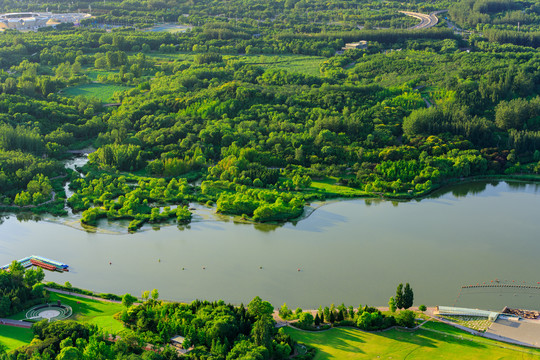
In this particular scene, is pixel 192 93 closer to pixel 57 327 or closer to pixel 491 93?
pixel 491 93

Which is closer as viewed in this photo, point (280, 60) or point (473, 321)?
point (473, 321)

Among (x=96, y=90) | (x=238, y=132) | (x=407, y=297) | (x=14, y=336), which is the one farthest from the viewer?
(x=96, y=90)

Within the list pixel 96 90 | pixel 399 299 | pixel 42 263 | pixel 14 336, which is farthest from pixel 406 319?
pixel 96 90

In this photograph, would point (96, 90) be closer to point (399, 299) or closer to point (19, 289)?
point (19, 289)

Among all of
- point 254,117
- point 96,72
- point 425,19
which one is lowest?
point 254,117

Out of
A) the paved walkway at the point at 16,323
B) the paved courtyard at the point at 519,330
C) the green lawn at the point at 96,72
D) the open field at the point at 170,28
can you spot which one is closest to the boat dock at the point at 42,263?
the paved walkway at the point at 16,323

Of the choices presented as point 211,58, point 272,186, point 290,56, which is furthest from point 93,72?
point 272,186

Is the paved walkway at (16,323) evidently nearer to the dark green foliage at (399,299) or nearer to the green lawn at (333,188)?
the dark green foliage at (399,299)
